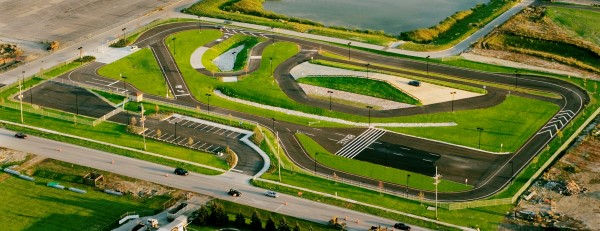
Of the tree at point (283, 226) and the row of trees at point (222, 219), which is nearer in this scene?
the tree at point (283, 226)

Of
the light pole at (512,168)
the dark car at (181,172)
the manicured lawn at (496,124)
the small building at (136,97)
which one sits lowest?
the light pole at (512,168)

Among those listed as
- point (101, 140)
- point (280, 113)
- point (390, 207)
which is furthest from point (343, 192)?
point (101, 140)

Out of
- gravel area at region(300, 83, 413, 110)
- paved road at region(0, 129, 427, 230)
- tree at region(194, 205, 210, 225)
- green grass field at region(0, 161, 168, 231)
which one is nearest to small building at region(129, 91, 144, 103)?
paved road at region(0, 129, 427, 230)

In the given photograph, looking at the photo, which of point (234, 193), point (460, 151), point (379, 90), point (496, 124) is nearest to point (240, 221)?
point (234, 193)

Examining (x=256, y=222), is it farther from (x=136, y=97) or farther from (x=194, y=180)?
(x=136, y=97)

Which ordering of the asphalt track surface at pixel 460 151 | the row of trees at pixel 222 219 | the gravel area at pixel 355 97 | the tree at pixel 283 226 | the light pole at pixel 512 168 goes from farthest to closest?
the gravel area at pixel 355 97, the light pole at pixel 512 168, the asphalt track surface at pixel 460 151, the row of trees at pixel 222 219, the tree at pixel 283 226

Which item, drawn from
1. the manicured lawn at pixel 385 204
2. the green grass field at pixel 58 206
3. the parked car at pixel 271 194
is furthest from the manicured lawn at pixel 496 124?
the green grass field at pixel 58 206

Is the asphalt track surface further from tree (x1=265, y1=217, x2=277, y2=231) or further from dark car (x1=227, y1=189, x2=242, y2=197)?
tree (x1=265, y1=217, x2=277, y2=231)

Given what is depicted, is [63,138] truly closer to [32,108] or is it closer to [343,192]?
[32,108]

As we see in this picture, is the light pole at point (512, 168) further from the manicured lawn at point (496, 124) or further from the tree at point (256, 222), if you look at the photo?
the tree at point (256, 222)
